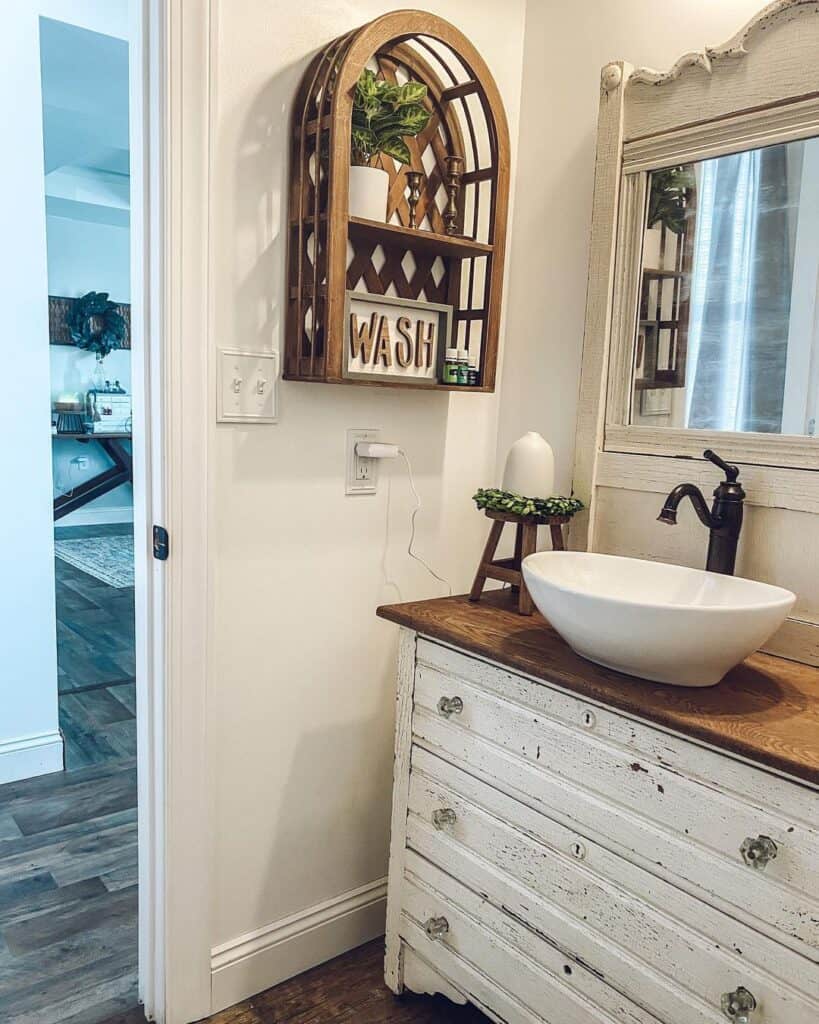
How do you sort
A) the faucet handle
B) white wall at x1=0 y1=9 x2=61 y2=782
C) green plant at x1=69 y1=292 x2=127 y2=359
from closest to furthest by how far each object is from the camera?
the faucet handle
white wall at x1=0 y1=9 x2=61 y2=782
green plant at x1=69 y1=292 x2=127 y2=359

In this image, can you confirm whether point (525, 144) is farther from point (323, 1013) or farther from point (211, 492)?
point (323, 1013)

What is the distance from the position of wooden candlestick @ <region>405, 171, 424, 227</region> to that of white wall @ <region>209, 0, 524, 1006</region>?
10.0 inches

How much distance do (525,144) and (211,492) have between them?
1030 mm

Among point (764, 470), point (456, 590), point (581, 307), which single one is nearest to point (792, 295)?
point (764, 470)

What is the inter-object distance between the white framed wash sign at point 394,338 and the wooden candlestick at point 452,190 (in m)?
0.16

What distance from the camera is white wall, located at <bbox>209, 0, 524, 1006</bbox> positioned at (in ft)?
4.75

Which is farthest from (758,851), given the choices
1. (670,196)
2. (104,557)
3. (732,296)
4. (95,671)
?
(104,557)

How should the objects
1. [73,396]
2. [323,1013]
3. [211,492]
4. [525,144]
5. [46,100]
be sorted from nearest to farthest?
[211,492]
[323,1013]
[525,144]
[46,100]
[73,396]

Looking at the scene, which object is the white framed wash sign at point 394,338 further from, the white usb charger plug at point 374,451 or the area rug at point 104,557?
the area rug at point 104,557

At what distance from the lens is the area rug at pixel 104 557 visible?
196 inches

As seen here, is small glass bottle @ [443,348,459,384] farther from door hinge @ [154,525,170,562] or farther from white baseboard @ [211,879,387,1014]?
white baseboard @ [211,879,387,1014]

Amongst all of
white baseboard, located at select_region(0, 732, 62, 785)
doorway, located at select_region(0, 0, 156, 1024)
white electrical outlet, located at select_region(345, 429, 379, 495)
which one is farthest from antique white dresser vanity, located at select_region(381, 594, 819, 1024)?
white baseboard, located at select_region(0, 732, 62, 785)

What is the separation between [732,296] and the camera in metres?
1.43

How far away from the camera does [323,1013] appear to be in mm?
1626
